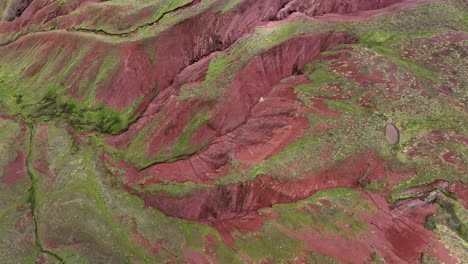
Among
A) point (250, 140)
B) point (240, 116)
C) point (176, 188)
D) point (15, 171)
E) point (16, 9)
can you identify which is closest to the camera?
point (250, 140)

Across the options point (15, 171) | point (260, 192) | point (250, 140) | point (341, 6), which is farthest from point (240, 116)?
point (15, 171)

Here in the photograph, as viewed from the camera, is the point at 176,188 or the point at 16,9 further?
the point at 16,9

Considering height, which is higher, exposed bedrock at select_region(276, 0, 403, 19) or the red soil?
exposed bedrock at select_region(276, 0, 403, 19)

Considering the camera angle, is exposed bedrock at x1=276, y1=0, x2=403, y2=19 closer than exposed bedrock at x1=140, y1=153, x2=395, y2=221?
No

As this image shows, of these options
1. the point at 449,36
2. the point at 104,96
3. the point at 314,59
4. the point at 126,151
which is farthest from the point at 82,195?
the point at 449,36

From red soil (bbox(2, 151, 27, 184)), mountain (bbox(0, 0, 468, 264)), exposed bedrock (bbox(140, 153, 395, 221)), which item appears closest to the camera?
mountain (bbox(0, 0, 468, 264))

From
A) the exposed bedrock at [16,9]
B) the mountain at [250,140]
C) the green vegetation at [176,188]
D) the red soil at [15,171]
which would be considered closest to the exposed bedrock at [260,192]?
the mountain at [250,140]

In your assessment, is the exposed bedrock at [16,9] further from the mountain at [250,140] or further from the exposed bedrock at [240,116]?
the exposed bedrock at [240,116]

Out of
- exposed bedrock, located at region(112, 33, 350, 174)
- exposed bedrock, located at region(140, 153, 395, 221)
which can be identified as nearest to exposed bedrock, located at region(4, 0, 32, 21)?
exposed bedrock, located at region(112, 33, 350, 174)

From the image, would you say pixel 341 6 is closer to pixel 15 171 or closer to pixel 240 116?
pixel 240 116

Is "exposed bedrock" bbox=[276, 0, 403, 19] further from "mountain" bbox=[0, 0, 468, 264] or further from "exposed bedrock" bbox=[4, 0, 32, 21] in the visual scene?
"exposed bedrock" bbox=[4, 0, 32, 21]

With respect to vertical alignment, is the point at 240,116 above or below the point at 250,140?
above
